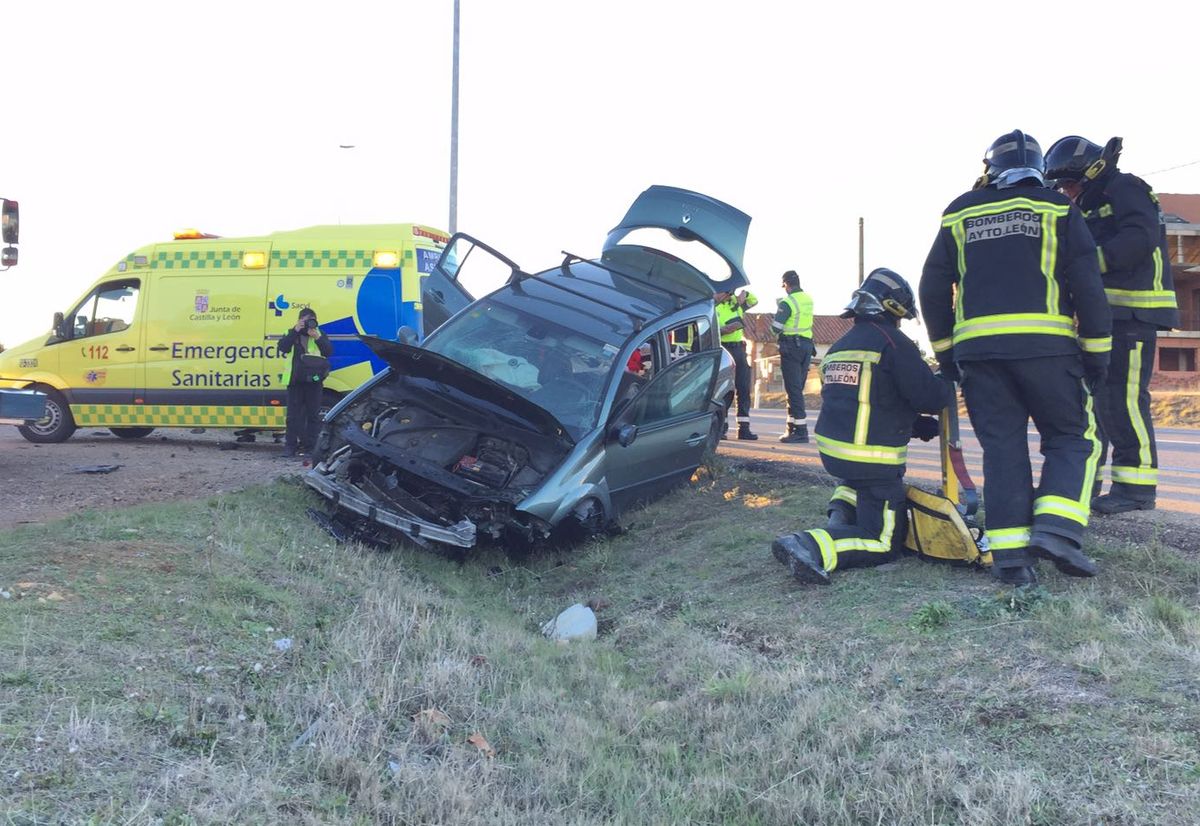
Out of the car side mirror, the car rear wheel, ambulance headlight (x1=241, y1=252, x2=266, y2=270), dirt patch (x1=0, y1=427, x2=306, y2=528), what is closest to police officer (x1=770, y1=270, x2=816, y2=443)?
the car side mirror

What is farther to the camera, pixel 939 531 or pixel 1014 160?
pixel 939 531

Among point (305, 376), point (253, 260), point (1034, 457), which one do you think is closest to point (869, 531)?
point (1034, 457)

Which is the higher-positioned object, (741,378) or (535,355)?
(535,355)

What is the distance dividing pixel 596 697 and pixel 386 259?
→ 7.77m

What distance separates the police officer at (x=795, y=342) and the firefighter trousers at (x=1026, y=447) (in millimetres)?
5887

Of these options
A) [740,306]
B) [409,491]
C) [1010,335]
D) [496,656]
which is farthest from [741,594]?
[740,306]

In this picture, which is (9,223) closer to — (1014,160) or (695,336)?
(695,336)

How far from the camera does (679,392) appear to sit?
743 centimetres

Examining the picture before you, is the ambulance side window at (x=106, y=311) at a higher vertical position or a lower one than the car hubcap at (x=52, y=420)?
higher

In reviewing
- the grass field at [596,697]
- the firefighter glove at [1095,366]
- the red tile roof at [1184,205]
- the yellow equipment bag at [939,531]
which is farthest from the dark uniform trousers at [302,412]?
the red tile roof at [1184,205]

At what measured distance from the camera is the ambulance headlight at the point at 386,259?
36.5 feet

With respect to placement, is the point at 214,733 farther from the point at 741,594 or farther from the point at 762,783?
the point at 741,594

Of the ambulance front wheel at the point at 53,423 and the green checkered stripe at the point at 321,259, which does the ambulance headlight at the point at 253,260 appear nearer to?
the green checkered stripe at the point at 321,259

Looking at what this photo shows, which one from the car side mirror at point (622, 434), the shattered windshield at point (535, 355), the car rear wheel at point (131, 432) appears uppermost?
the shattered windshield at point (535, 355)
